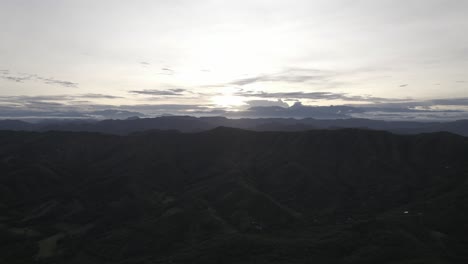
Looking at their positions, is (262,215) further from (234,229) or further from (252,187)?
(252,187)

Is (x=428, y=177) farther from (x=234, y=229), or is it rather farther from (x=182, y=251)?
(x=182, y=251)

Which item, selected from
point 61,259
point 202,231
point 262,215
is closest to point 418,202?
point 262,215

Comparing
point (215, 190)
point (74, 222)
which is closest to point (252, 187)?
point (215, 190)

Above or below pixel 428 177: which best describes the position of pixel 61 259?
below

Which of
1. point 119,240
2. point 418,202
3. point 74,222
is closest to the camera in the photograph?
point 119,240

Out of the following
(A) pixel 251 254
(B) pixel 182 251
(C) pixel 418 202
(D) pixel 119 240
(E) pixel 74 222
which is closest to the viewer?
(A) pixel 251 254

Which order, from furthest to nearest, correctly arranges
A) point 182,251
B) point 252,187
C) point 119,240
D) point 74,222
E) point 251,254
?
point 252,187 < point 74,222 < point 119,240 < point 182,251 < point 251,254

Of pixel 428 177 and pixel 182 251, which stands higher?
pixel 428 177

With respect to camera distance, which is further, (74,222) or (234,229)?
(74,222)

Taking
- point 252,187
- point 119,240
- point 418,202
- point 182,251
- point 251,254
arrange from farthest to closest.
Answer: point 252,187 < point 418,202 < point 119,240 < point 182,251 < point 251,254
